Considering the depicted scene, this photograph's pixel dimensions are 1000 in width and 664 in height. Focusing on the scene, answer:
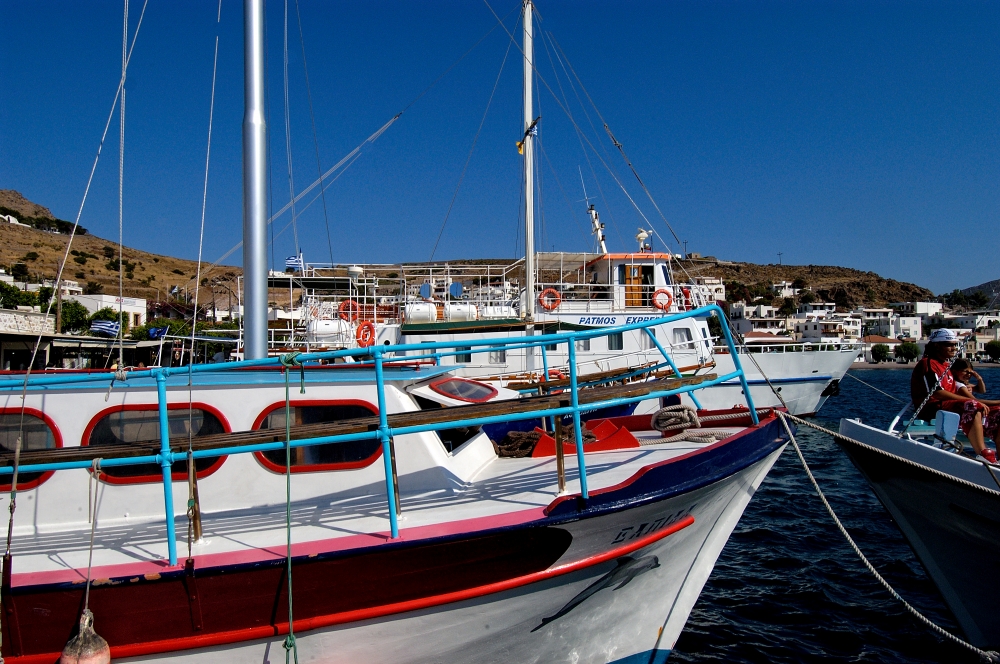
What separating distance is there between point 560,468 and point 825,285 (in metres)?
163

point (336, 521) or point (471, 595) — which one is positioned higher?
point (336, 521)

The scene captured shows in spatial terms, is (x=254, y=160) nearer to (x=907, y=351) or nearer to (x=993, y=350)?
(x=907, y=351)

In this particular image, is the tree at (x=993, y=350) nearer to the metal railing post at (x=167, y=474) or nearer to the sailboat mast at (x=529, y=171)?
the sailboat mast at (x=529, y=171)

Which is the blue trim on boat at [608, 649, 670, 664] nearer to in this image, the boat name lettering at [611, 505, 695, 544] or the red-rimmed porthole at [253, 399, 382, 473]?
the boat name lettering at [611, 505, 695, 544]

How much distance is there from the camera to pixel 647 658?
557 cm

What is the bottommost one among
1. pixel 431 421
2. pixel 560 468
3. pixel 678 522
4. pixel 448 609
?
pixel 448 609

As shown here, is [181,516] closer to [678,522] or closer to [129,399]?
[129,399]

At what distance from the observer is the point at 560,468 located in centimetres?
482

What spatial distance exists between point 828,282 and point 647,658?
16775 cm

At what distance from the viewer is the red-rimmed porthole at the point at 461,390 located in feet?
25.2

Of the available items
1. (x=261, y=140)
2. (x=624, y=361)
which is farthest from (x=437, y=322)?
(x=261, y=140)

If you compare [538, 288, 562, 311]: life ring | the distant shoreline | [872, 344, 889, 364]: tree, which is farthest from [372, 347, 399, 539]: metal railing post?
[872, 344, 889, 364]: tree

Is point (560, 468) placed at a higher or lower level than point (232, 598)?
higher

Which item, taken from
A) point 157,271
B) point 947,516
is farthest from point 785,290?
point 947,516
